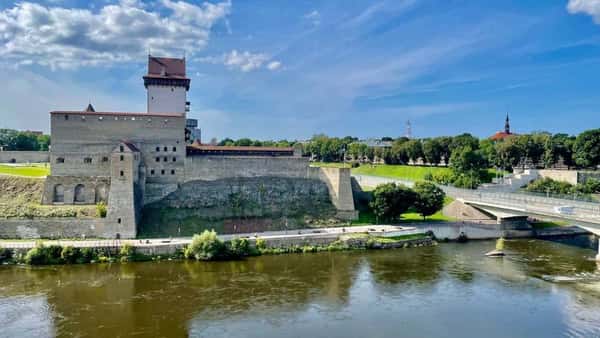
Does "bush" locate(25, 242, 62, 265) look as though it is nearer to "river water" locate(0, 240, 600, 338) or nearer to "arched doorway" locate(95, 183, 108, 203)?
"river water" locate(0, 240, 600, 338)

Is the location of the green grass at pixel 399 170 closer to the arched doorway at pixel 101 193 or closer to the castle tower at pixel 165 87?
the castle tower at pixel 165 87

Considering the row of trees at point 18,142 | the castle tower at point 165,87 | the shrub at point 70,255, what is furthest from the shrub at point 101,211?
the row of trees at point 18,142

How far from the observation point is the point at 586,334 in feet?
46.8

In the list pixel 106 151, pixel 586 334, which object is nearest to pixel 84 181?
pixel 106 151

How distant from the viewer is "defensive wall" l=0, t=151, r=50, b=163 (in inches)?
1677

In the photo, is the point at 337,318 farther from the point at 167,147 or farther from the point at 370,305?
the point at 167,147

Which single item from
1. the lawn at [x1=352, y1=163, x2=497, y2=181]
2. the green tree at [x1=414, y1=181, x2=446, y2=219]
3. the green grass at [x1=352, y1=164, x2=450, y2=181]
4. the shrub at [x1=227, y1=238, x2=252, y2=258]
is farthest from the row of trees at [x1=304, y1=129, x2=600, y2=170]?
the shrub at [x1=227, y1=238, x2=252, y2=258]

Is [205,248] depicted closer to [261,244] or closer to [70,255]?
[261,244]

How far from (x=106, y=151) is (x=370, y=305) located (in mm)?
18805

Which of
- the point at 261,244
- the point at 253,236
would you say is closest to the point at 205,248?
the point at 261,244

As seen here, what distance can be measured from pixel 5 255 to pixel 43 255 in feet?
5.75

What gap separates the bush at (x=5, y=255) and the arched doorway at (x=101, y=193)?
5.71 m

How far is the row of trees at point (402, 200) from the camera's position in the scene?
28.8 meters

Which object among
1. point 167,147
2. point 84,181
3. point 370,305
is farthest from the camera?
point 167,147
